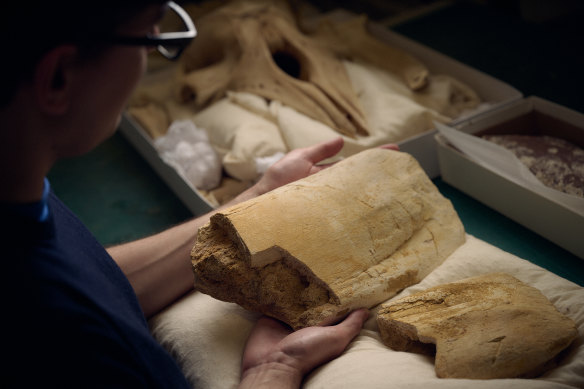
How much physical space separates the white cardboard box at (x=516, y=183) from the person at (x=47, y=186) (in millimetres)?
1370

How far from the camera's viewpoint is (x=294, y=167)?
1.75 metres

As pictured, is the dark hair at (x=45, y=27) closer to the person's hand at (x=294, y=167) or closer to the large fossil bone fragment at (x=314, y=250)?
the large fossil bone fragment at (x=314, y=250)

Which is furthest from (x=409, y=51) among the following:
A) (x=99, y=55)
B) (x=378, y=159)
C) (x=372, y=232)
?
(x=99, y=55)

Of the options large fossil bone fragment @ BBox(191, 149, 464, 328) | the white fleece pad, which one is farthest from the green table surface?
large fossil bone fragment @ BBox(191, 149, 464, 328)

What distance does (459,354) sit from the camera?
1.17 meters

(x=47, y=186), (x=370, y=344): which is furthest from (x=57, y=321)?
(x=370, y=344)

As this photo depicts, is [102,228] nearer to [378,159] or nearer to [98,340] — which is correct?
[378,159]

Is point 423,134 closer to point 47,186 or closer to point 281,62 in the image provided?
point 281,62

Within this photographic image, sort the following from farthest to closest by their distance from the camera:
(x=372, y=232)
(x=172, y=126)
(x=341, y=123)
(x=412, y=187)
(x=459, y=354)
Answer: (x=172, y=126) < (x=341, y=123) < (x=412, y=187) < (x=372, y=232) < (x=459, y=354)

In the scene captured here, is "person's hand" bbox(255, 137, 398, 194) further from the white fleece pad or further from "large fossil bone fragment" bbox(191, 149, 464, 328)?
the white fleece pad

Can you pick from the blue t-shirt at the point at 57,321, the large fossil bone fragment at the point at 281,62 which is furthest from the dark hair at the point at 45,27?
the large fossil bone fragment at the point at 281,62

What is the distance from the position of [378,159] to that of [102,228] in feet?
4.63

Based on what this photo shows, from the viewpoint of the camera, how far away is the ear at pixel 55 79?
79 cm

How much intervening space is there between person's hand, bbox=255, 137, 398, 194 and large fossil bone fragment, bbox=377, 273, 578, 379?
22.3 inches
